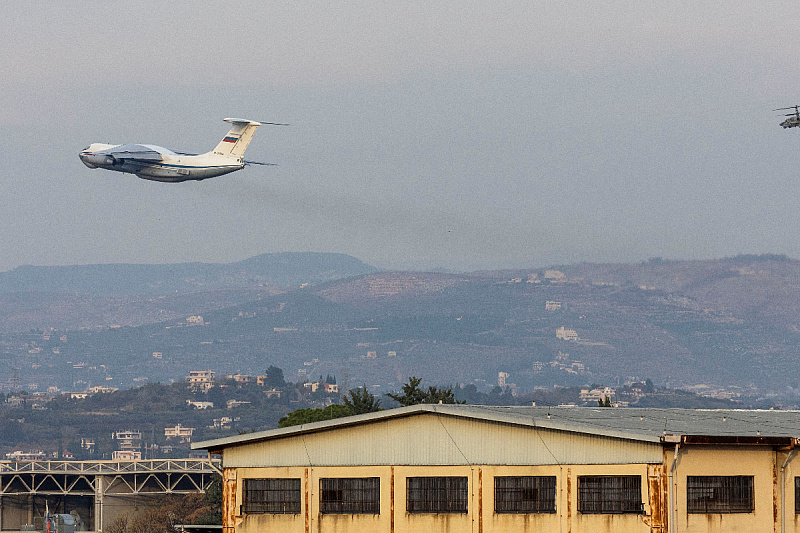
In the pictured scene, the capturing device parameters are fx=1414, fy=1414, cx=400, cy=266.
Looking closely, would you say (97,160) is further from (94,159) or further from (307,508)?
(307,508)

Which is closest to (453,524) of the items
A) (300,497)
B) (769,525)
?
(300,497)

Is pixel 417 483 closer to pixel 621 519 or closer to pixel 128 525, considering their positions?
pixel 621 519

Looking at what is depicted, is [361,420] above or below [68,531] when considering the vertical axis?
above

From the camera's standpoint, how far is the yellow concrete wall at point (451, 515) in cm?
5525

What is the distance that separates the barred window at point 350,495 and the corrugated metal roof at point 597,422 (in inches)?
88.7

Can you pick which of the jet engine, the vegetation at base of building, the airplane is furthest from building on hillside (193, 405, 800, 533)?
the vegetation at base of building

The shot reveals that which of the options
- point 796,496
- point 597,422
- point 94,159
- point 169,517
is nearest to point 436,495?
point 597,422

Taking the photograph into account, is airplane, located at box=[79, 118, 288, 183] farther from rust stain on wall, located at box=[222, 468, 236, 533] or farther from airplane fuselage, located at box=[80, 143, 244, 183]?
rust stain on wall, located at box=[222, 468, 236, 533]

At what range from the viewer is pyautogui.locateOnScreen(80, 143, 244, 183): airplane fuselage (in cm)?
13875

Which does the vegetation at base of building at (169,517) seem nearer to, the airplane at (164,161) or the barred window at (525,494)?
the airplane at (164,161)

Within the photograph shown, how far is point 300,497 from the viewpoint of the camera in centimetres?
5741

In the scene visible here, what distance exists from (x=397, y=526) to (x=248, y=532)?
6.17m

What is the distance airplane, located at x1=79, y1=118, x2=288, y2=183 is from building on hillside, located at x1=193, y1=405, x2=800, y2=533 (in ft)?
271

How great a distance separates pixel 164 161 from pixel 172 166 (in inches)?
36.1
